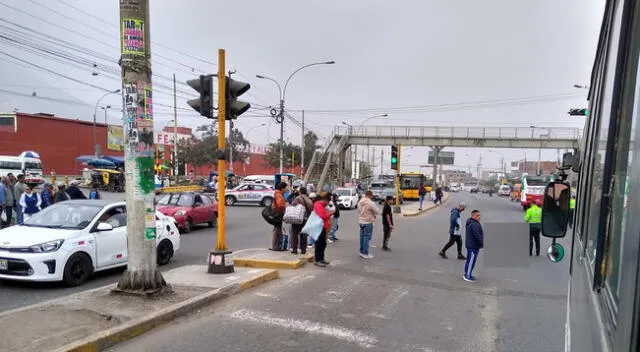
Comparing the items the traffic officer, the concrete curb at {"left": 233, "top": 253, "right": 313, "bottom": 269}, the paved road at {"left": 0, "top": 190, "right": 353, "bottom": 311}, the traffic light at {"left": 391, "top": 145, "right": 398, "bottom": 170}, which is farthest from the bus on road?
the traffic light at {"left": 391, "top": 145, "right": 398, "bottom": 170}

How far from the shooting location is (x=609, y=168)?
1731 mm

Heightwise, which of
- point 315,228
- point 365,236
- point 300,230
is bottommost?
point 365,236

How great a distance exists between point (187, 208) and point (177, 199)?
755 mm

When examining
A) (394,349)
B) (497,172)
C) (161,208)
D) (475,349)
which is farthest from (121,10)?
(497,172)

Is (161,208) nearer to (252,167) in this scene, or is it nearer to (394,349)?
(394,349)

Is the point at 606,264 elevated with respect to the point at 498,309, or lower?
elevated

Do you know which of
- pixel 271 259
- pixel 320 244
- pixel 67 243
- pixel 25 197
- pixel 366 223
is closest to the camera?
pixel 67 243

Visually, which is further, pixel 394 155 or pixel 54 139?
pixel 54 139

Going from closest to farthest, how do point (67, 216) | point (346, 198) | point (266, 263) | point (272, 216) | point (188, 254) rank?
point (67, 216) < point (266, 263) < point (272, 216) < point (188, 254) < point (346, 198)

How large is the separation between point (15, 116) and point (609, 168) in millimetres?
56642

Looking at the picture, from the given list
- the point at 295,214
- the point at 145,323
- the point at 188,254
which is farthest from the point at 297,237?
the point at 145,323

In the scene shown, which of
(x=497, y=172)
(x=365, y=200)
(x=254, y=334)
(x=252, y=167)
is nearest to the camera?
(x=254, y=334)

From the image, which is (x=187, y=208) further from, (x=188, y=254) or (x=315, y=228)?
(x=315, y=228)

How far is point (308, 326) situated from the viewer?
626 centimetres
